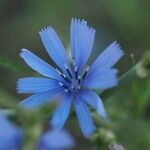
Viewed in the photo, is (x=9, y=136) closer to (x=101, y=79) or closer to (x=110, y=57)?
(x=101, y=79)

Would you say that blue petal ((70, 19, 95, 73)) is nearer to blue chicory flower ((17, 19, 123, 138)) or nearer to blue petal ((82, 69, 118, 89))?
blue chicory flower ((17, 19, 123, 138))

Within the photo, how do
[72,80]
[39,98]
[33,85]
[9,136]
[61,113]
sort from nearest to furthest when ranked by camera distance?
[9,136], [61,113], [39,98], [33,85], [72,80]

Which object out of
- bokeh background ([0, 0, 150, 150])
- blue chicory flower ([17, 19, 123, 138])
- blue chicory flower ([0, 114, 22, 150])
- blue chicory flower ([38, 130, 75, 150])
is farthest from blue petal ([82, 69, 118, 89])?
bokeh background ([0, 0, 150, 150])

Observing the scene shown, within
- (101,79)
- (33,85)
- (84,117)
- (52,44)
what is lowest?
(84,117)

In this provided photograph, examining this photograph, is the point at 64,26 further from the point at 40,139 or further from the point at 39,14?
the point at 40,139

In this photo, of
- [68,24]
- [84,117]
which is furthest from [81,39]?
[68,24]

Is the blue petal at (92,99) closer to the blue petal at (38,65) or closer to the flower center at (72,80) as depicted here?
the flower center at (72,80)

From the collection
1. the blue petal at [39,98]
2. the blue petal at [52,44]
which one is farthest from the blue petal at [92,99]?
the blue petal at [52,44]
